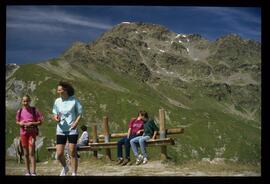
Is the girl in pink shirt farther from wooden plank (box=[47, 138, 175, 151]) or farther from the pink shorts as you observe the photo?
wooden plank (box=[47, 138, 175, 151])

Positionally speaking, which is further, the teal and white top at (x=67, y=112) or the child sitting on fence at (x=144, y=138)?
the child sitting on fence at (x=144, y=138)

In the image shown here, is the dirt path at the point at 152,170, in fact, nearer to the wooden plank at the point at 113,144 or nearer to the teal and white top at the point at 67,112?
the wooden plank at the point at 113,144

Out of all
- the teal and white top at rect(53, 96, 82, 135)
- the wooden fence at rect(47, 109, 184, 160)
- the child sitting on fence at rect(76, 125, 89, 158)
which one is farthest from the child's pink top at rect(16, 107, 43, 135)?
the child sitting on fence at rect(76, 125, 89, 158)

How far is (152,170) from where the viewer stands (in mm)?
11164

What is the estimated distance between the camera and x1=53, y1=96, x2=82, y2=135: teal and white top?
9648 mm

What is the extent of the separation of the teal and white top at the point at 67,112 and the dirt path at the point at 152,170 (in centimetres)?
157

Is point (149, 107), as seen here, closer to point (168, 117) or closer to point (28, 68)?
point (168, 117)

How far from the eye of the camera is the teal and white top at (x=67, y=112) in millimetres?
9648

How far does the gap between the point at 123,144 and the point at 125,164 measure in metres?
0.51

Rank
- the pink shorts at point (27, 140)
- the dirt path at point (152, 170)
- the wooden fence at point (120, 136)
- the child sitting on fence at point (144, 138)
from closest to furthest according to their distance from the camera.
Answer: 1. the pink shorts at point (27, 140)
2. the dirt path at point (152, 170)
3. the child sitting on fence at point (144, 138)
4. the wooden fence at point (120, 136)

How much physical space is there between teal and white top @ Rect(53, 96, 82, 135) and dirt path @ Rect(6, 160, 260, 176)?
1573mm

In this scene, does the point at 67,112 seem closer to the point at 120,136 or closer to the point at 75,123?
the point at 75,123

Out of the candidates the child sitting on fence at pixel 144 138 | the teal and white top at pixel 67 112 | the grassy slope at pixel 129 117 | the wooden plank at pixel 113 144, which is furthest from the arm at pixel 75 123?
the grassy slope at pixel 129 117
